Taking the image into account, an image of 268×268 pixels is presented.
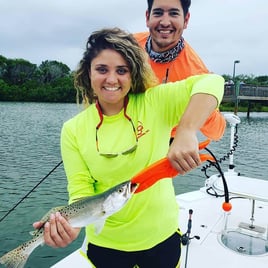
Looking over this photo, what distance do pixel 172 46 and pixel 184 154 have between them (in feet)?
5.79

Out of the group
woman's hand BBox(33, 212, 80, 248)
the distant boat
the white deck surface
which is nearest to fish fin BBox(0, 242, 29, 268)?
woman's hand BBox(33, 212, 80, 248)

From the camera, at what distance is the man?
2939mm

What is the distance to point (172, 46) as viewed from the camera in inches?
126

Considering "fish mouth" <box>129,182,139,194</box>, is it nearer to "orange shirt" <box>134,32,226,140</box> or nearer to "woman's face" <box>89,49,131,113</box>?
"woman's face" <box>89,49,131,113</box>

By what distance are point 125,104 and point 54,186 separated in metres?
11.7

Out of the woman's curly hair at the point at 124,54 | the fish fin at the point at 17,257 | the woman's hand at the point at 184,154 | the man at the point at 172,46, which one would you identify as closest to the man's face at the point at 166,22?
the man at the point at 172,46

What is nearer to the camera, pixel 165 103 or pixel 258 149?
pixel 165 103

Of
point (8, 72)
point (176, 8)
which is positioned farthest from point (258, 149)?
point (8, 72)

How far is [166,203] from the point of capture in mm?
2424

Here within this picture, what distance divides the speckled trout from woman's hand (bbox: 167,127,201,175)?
308 mm

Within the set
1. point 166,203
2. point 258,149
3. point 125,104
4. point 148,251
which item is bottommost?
point 258,149

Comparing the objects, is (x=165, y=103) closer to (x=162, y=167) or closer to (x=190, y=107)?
(x=190, y=107)

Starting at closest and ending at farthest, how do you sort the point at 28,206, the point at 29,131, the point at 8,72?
the point at 28,206, the point at 29,131, the point at 8,72

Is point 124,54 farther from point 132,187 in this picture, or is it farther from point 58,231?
point 58,231
